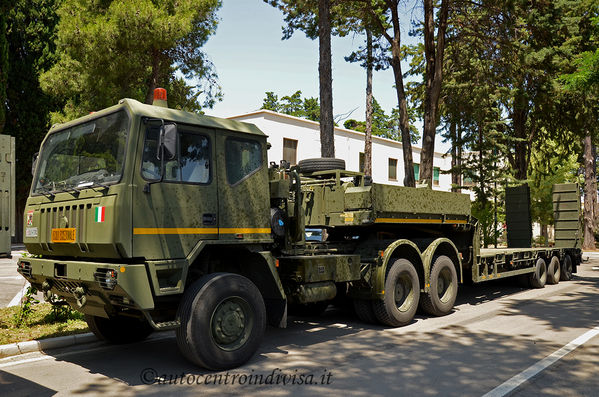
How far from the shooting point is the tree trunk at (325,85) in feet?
44.2

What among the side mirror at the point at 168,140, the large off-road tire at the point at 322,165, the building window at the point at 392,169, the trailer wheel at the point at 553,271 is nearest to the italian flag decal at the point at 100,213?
the side mirror at the point at 168,140

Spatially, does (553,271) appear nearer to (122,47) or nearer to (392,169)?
(122,47)

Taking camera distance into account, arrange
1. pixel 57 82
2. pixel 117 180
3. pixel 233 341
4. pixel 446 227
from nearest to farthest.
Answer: pixel 117 180, pixel 233 341, pixel 446 227, pixel 57 82

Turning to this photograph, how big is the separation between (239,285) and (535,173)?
30331 mm

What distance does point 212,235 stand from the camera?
229 inches

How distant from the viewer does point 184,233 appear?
5.54m

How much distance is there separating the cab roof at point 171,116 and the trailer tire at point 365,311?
3.39 m

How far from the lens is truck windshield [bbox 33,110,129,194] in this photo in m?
5.40

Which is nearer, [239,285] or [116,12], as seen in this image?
[239,285]

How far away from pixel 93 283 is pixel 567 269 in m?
13.3

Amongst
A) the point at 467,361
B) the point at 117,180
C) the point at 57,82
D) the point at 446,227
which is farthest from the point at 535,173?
the point at 117,180

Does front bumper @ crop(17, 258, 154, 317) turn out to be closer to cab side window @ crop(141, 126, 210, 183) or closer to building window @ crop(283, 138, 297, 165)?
cab side window @ crop(141, 126, 210, 183)

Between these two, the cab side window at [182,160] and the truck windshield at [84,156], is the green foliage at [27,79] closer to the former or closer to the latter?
the truck windshield at [84,156]

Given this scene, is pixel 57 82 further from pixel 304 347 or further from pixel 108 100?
pixel 304 347
